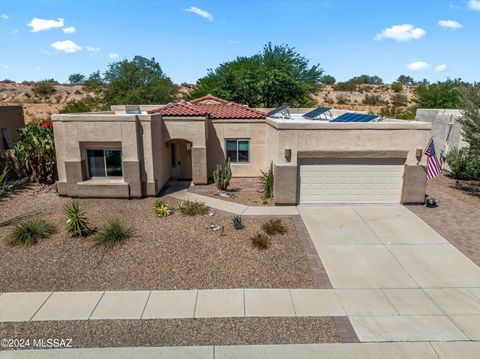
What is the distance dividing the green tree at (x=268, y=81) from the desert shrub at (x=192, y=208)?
19620mm

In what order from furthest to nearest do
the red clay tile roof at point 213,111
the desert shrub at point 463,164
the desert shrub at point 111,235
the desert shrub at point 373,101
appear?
the desert shrub at point 373,101
the desert shrub at point 463,164
the red clay tile roof at point 213,111
the desert shrub at point 111,235

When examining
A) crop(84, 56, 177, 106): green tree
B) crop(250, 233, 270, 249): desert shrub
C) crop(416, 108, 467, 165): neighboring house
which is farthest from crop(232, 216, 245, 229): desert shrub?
crop(84, 56, 177, 106): green tree

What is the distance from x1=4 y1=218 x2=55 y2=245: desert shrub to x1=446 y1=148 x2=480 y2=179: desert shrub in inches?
861

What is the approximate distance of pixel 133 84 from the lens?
41219 mm

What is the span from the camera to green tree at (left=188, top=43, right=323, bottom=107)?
1291 inches

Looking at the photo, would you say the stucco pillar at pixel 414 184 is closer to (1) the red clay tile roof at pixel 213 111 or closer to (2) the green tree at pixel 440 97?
(1) the red clay tile roof at pixel 213 111

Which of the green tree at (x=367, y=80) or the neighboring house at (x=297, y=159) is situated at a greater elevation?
the green tree at (x=367, y=80)

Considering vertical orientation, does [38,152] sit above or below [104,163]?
above

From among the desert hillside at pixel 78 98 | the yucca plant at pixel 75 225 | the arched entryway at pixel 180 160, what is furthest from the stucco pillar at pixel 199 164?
the desert hillside at pixel 78 98

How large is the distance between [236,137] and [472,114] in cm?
1210

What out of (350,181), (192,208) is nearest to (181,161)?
(192,208)

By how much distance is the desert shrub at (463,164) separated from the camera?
20984mm

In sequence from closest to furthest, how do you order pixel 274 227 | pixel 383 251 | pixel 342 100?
pixel 383 251 < pixel 274 227 < pixel 342 100

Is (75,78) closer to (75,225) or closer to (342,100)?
(342,100)
